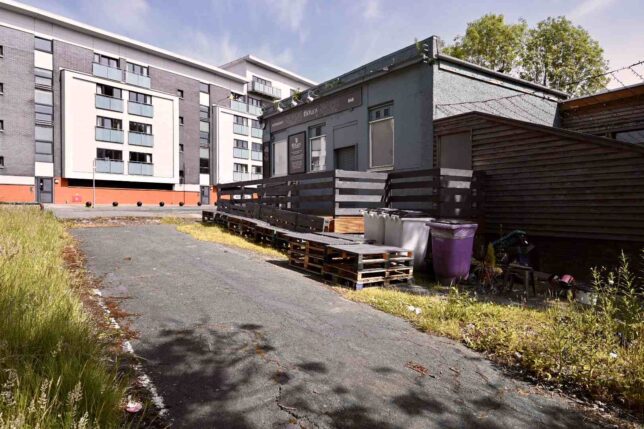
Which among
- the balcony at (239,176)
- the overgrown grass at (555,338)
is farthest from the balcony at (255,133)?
the overgrown grass at (555,338)

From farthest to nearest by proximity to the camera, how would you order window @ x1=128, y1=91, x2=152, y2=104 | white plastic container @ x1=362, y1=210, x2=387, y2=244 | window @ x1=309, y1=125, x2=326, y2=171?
window @ x1=128, y1=91, x2=152, y2=104
window @ x1=309, y1=125, x2=326, y2=171
white plastic container @ x1=362, y1=210, x2=387, y2=244

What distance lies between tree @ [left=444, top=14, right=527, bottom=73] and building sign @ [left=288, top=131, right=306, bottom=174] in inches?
702

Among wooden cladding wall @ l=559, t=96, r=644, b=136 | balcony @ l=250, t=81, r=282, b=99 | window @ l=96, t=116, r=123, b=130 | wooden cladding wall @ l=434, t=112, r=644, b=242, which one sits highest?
balcony @ l=250, t=81, r=282, b=99

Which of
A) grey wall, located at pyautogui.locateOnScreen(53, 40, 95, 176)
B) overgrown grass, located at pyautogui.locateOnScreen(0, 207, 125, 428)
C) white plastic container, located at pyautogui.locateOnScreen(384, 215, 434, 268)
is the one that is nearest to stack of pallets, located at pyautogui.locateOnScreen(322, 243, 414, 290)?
white plastic container, located at pyautogui.locateOnScreen(384, 215, 434, 268)

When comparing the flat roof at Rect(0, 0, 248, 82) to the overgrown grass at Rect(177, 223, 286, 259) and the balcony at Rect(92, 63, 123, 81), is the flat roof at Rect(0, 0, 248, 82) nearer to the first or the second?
the balcony at Rect(92, 63, 123, 81)

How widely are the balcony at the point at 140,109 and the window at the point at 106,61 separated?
3.77 m

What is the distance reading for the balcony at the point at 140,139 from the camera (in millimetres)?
38812

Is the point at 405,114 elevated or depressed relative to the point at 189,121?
depressed

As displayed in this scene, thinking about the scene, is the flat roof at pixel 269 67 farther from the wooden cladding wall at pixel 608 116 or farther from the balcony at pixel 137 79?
the wooden cladding wall at pixel 608 116

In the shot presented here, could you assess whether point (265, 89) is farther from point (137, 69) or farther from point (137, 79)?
point (137, 79)

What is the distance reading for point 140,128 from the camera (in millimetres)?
40125

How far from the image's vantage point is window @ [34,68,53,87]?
3338cm

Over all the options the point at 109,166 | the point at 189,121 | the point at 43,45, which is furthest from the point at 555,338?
the point at 189,121

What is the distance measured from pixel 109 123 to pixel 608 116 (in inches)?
1542
